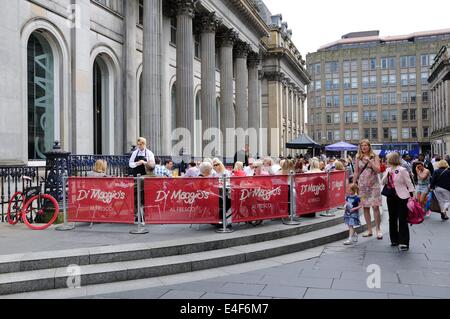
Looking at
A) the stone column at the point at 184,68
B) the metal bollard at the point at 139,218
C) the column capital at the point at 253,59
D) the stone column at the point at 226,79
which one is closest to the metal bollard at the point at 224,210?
the metal bollard at the point at 139,218

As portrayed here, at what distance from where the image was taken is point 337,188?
1116cm

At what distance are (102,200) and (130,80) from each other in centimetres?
1242

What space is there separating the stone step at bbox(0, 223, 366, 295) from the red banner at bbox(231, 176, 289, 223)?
2.36 feet

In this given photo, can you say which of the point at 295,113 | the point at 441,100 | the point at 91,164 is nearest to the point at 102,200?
the point at 91,164

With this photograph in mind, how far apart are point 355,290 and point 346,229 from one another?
4.14 metres

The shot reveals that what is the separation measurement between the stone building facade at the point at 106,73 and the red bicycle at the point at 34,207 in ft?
11.6

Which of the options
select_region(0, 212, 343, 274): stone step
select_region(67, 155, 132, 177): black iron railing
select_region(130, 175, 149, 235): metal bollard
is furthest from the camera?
select_region(67, 155, 132, 177): black iron railing

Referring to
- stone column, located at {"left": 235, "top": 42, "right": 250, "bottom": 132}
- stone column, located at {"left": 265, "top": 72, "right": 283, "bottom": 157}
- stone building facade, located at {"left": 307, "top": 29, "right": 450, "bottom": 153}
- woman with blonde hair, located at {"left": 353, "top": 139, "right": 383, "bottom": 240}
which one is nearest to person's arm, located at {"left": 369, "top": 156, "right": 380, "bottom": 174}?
woman with blonde hair, located at {"left": 353, "top": 139, "right": 383, "bottom": 240}

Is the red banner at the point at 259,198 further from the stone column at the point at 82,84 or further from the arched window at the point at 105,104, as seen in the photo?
the arched window at the point at 105,104

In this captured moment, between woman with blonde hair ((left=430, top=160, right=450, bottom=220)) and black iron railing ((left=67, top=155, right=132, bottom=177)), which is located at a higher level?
black iron railing ((left=67, top=155, right=132, bottom=177))

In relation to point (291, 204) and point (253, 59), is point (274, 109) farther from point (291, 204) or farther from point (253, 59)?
point (291, 204)

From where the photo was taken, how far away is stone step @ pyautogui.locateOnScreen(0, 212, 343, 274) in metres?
6.14

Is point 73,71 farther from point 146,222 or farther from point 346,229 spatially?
point 346,229

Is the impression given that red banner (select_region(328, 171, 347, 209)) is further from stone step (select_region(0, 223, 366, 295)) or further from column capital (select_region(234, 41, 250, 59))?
column capital (select_region(234, 41, 250, 59))
